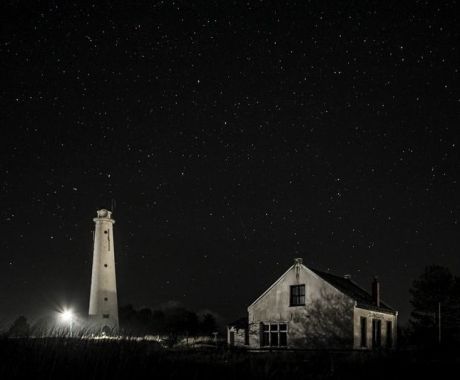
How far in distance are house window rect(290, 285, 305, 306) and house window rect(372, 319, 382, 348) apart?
5.21 meters

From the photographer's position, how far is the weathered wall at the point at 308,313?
31.7 m

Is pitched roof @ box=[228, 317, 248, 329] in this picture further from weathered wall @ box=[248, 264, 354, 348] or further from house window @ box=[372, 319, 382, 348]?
house window @ box=[372, 319, 382, 348]

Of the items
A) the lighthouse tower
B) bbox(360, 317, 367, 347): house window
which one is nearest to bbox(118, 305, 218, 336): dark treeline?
the lighthouse tower

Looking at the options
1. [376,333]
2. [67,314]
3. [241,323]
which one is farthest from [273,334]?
[67,314]

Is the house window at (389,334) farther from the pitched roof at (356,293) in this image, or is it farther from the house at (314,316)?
the pitched roof at (356,293)

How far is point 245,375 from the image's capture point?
35.9 feet

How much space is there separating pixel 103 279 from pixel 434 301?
32.5m

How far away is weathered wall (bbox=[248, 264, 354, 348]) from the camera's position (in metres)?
31.7

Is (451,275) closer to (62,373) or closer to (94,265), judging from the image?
(94,265)

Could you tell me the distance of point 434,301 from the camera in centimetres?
5016

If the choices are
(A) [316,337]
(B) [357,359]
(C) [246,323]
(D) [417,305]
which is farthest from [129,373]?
(D) [417,305]

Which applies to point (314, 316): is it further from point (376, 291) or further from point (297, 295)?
point (376, 291)

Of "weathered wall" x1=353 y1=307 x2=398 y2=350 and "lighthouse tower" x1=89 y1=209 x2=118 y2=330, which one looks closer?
"weathered wall" x1=353 y1=307 x2=398 y2=350

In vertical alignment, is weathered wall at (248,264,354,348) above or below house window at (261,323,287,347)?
above
